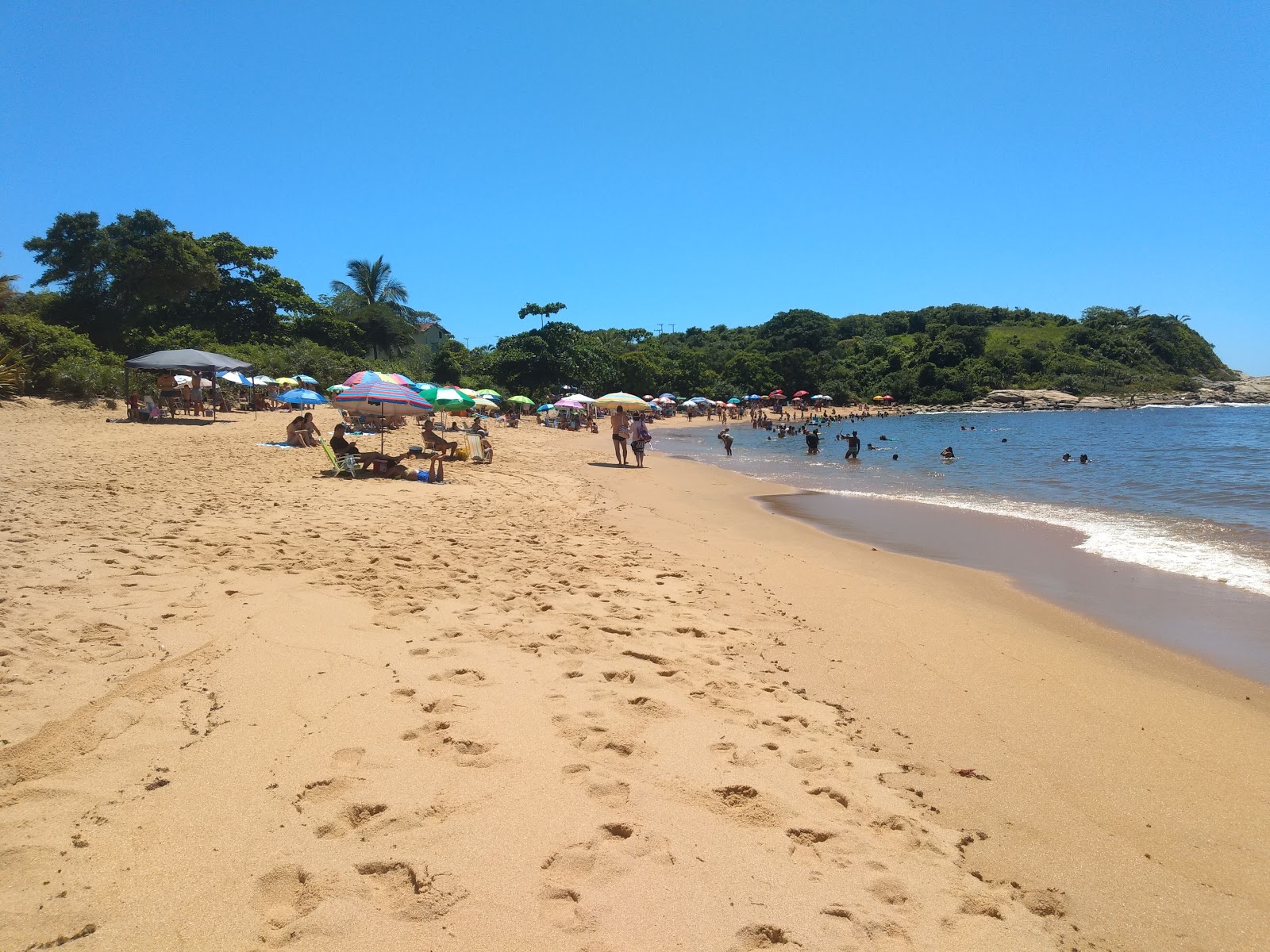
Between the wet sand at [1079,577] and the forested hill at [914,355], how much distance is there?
38353 mm

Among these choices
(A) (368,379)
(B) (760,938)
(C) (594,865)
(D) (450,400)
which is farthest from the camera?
(D) (450,400)

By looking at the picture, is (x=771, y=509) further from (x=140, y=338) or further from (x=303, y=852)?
(x=140, y=338)

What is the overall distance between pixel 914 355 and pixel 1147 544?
80.3 metres

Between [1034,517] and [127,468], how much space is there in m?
15.4

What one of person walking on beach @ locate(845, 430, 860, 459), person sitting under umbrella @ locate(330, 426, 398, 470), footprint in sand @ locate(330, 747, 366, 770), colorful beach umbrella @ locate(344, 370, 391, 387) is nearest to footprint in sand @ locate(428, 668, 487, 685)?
footprint in sand @ locate(330, 747, 366, 770)

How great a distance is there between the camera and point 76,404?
69.6ft

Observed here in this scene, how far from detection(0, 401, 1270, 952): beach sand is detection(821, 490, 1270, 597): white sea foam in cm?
303

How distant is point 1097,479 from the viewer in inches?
693

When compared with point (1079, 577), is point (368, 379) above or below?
above

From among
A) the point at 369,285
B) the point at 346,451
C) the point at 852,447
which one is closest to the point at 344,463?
the point at 346,451

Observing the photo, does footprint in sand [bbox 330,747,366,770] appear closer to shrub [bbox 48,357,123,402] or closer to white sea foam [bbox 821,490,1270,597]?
white sea foam [bbox 821,490,1270,597]

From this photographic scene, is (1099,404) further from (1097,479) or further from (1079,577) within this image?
(1079,577)

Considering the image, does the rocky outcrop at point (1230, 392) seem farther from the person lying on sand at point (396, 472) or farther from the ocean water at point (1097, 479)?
the person lying on sand at point (396, 472)

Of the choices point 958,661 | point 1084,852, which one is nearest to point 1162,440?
point 958,661
